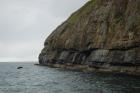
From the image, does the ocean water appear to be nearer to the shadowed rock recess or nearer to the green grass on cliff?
the shadowed rock recess

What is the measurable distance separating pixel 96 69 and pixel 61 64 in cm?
4434

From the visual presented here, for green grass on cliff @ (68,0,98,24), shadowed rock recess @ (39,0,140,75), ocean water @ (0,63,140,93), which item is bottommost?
ocean water @ (0,63,140,93)

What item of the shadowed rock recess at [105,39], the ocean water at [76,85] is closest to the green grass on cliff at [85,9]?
the shadowed rock recess at [105,39]

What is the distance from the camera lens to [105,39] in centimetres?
10250

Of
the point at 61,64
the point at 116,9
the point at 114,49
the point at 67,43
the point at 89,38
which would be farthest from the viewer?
the point at 61,64

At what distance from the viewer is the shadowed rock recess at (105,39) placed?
8681cm

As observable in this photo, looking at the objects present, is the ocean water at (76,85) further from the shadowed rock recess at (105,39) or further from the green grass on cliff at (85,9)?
the green grass on cliff at (85,9)

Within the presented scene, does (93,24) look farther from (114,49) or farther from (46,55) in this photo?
(46,55)

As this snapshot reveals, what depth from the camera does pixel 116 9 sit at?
104 m

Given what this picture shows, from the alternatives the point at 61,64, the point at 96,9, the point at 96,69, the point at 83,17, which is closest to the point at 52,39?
the point at 61,64

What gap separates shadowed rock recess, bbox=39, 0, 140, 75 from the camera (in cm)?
8681

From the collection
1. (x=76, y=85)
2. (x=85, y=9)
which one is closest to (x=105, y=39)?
(x=85, y=9)

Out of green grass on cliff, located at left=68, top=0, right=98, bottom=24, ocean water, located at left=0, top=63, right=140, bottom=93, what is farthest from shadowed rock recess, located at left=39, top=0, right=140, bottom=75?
ocean water, located at left=0, top=63, right=140, bottom=93

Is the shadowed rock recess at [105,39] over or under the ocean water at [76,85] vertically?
over
